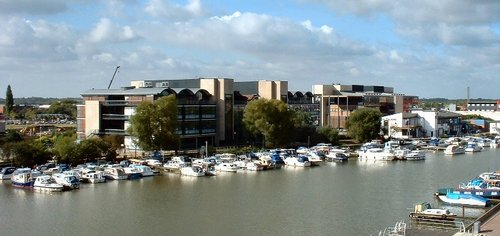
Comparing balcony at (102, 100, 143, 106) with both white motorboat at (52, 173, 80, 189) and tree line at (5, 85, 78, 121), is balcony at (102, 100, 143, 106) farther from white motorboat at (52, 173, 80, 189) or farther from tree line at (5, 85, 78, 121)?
tree line at (5, 85, 78, 121)

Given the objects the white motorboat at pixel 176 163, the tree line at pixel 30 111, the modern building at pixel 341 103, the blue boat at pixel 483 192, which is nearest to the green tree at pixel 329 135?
the modern building at pixel 341 103

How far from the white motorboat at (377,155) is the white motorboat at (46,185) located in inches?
728

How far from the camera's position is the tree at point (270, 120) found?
36969 millimetres

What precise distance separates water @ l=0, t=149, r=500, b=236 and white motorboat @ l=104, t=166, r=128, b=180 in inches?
34.6

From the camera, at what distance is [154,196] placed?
21516 millimetres

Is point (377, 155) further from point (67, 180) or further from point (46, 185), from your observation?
point (46, 185)

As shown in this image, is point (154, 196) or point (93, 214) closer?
point (93, 214)

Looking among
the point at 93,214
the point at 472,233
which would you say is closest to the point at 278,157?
the point at 93,214

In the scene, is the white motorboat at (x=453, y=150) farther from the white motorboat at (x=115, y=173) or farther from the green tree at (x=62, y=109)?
the green tree at (x=62, y=109)

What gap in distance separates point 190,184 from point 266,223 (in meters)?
8.51

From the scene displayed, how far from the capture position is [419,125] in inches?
1999

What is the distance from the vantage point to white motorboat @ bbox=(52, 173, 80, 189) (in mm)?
22986

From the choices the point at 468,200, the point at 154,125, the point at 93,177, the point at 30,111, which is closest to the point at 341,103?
the point at 154,125

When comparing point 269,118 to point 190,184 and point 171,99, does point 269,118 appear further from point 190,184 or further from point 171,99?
point 190,184
